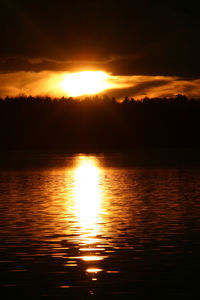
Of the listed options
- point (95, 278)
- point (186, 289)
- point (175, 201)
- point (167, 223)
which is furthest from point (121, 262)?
point (175, 201)

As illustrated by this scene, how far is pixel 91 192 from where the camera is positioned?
4659cm

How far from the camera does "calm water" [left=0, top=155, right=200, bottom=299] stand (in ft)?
55.2

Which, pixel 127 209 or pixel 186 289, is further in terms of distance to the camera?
pixel 127 209

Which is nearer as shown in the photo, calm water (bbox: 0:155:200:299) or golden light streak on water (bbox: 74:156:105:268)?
calm water (bbox: 0:155:200:299)

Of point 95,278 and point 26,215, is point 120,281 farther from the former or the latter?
point 26,215

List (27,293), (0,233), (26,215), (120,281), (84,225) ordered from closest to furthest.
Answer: (27,293), (120,281), (0,233), (84,225), (26,215)

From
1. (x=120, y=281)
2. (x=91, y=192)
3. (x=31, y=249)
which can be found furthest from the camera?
(x=91, y=192)

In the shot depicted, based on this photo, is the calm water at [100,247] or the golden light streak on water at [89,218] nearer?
the calm water at [100,247]

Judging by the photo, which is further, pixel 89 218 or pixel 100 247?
pixel 89 218

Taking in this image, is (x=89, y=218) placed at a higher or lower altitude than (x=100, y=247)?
lower

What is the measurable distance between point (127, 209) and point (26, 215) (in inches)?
204

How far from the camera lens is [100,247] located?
22.7 metres

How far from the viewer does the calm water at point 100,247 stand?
1683cm

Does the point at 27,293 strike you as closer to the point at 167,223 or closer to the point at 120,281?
the point at 120,281
